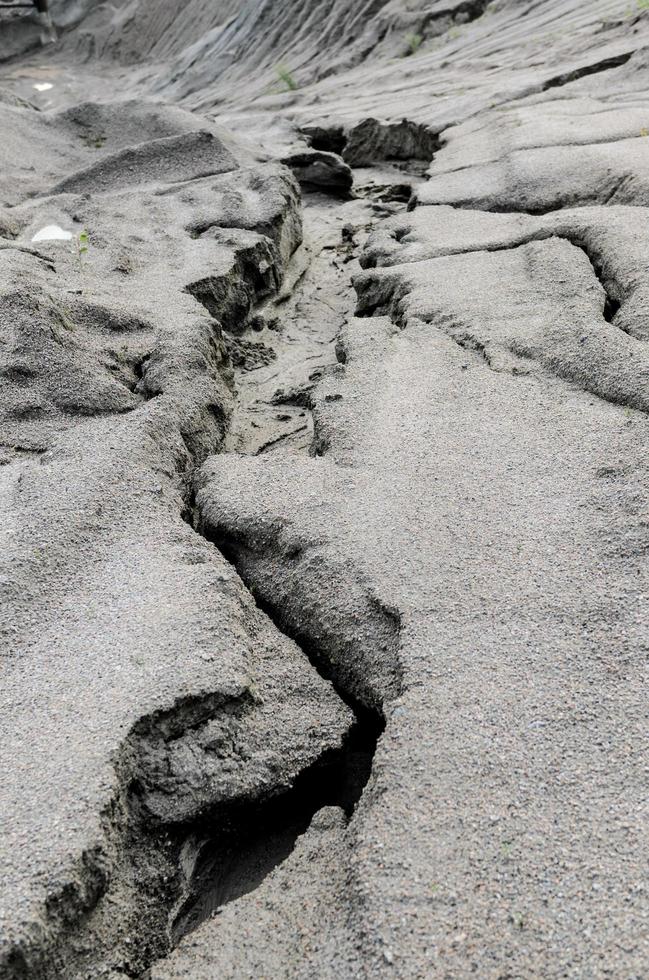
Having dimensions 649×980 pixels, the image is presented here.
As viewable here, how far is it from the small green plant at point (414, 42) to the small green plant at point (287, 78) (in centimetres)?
113

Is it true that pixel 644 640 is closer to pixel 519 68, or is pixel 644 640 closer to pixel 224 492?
pixel 224 492

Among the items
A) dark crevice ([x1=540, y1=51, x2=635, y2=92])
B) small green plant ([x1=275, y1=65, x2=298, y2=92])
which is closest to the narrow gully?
dark crevice ([x1=540, y1=51, x2=635, y2=92])

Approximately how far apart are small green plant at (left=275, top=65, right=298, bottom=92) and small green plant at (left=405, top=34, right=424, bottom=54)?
1.13 meters

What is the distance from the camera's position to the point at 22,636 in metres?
1.45

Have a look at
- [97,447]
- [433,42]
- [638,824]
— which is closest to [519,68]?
[433,42]

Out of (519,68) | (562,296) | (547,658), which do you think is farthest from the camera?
(519,68)

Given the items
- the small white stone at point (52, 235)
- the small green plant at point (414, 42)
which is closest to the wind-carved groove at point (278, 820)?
the small white stone at point (52, 235)

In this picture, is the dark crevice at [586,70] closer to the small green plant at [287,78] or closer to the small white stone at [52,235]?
the small white stone at [52,235]

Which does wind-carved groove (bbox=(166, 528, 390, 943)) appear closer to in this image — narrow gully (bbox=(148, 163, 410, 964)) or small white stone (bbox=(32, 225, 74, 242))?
narrow gully (bbox=(148, 163, 410, 964))

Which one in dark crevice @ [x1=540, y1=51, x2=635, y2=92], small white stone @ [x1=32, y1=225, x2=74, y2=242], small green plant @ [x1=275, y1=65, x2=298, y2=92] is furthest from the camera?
small green plant @ [x1=275, y1=65, x2=298, y2=92]

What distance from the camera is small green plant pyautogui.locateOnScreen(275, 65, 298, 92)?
765 cm

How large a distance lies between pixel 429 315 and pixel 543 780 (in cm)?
173

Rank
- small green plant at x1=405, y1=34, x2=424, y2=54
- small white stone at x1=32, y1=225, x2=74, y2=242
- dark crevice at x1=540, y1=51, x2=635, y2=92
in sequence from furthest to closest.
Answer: small green plant at x1=405, y1=34, x2=424, y2=54
dark crevice at x1=540, y1=51, x2=635, y2=92
small white stone at x1=32, y1=225, x2=74, y2=242

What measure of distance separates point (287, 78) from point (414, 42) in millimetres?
1268
